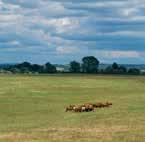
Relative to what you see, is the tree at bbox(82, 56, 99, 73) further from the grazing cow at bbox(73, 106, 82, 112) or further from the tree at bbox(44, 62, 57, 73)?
the grazing cow at bbox(73, 106, 82, 112)

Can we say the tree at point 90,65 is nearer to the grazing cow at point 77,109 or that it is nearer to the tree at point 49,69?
the tree at point 49,69

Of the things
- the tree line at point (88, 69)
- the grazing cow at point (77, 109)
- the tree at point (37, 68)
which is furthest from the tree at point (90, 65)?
the grazing cow at point (77, 109)

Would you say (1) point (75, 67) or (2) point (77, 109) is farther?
(1) point (75, 67)

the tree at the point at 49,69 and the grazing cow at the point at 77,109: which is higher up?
the tree at the point at 49,69

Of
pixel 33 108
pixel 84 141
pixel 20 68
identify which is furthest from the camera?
pixel 20 68

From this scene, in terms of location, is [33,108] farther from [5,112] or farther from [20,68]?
[20,68]

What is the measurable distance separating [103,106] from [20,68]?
154m

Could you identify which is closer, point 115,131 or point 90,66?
point 115,131

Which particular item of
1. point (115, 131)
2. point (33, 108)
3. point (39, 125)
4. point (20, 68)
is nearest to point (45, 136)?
point (115, 131)

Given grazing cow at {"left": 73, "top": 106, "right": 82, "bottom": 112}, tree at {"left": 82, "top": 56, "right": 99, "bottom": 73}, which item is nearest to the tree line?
tree at {"left": 82, "top": 56, "right": 99, "bottom": 73}

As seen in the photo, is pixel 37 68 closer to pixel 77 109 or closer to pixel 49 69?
pixel 49 69

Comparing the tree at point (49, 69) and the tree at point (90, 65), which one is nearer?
the tree at point (90, 65)

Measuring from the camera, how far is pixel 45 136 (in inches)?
1010

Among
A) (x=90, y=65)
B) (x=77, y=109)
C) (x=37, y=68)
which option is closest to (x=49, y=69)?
(x=37, y=68)
